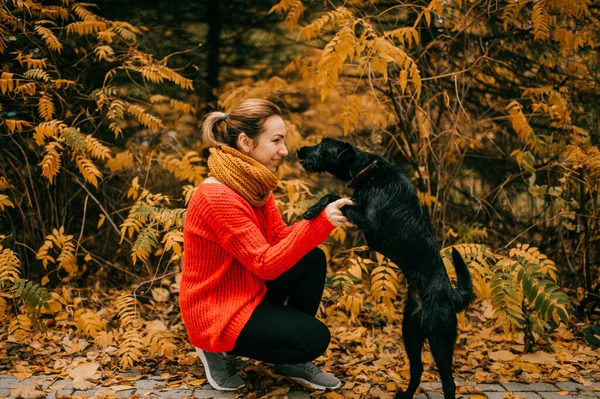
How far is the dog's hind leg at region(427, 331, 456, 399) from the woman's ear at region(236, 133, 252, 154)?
1.30 m

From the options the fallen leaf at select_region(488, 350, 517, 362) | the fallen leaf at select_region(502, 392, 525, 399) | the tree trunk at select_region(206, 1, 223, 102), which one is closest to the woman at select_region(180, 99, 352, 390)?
the fallen leaf at select_region(502, 392, 525, 399)

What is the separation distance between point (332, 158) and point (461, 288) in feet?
2.94

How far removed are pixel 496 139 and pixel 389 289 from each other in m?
2.37

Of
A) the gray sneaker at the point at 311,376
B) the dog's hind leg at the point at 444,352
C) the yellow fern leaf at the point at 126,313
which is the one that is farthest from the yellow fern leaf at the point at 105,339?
the dog's hind leg at the point at 444,352

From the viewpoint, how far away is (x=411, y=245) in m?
2.24

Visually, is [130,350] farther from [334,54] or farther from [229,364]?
[334,54]

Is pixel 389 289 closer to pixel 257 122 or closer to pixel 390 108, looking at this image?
pixel 257 122

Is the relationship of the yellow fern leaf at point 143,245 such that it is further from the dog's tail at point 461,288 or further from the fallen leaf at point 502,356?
the fallen leaf at point 502,356

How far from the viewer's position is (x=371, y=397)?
2.61 m

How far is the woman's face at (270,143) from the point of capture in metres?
2.47

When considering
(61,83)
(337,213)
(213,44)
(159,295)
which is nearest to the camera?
(337,213)

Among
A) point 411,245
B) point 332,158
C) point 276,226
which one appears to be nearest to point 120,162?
point 276,226

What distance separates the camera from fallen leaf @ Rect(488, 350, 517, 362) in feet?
10.0

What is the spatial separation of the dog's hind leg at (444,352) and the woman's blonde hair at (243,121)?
133 cm
